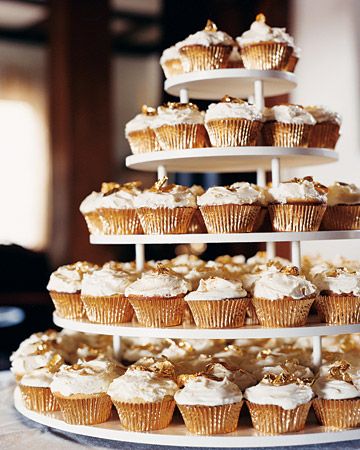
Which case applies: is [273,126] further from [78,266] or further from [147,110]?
[78,266]

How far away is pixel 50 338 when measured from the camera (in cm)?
334

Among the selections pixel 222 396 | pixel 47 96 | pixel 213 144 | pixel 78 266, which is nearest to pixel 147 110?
pixel 213 144

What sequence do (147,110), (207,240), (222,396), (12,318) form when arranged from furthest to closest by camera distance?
(12,318) < (147,110) < (207,240) < (222,396)

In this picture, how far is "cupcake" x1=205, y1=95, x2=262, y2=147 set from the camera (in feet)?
9.49

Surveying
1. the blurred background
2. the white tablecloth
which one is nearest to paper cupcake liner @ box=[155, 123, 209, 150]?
the white tablecloth

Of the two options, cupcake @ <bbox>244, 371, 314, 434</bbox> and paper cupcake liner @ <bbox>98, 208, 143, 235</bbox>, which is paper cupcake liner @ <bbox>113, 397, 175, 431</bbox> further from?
paper cupcake liner @ <bbox>98, 208, 143, 235</bbox>

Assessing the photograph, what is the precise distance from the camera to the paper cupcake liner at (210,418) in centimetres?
257

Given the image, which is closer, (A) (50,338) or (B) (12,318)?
(A) (50,338)

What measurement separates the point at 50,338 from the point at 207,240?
965mm

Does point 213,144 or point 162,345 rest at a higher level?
point 213,144

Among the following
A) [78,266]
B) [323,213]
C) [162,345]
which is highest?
[323,213]

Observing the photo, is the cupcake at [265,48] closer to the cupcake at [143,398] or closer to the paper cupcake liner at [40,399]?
the cupcake at [143,398]

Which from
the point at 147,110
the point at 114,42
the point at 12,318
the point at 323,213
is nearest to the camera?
the point at 323,213

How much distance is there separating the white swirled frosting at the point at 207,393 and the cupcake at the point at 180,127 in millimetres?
909
